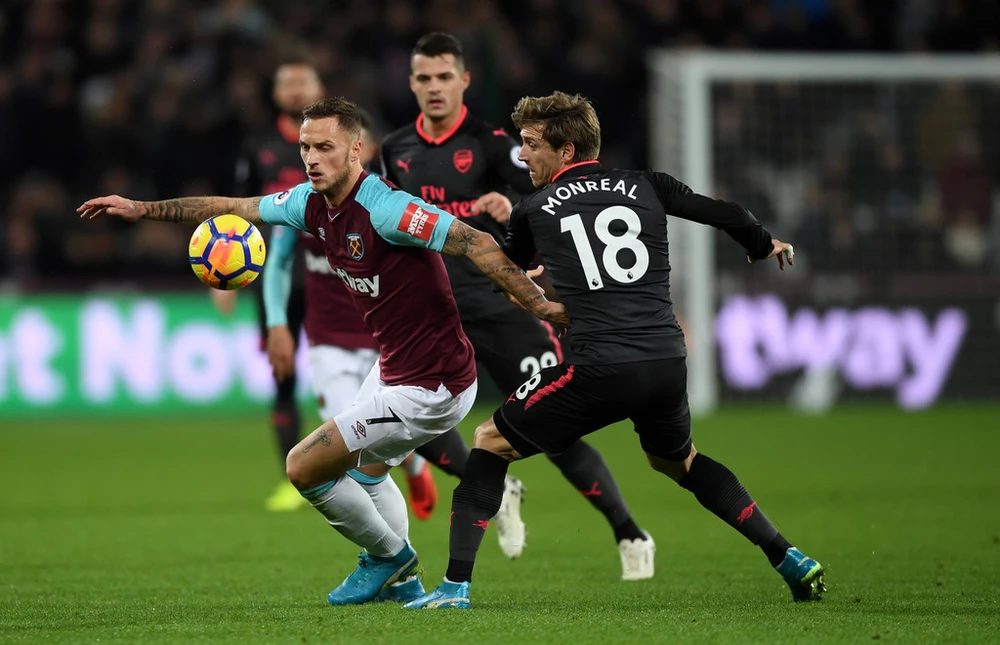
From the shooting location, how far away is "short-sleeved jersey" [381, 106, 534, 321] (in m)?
7.40

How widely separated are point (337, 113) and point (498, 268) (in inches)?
35.7

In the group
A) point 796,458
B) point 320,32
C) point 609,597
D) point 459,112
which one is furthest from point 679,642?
point 320,32

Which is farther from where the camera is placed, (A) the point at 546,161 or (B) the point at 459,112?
(B) the point at 459,112

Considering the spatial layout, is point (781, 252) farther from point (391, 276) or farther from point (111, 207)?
point (111, 207)

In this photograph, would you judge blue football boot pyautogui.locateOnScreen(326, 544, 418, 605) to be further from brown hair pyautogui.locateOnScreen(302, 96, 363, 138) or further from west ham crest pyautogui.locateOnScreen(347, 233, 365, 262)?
brown hair pyautogui.locateOnScreen(302, 96, 363, 138)

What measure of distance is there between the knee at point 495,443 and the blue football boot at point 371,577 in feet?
2.02

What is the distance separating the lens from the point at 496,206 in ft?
22.1

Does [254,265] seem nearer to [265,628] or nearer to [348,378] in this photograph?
[265,628]

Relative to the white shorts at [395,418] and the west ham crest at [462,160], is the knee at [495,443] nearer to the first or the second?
the white shorts at [395,418]

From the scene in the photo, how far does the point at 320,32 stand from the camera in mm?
17812

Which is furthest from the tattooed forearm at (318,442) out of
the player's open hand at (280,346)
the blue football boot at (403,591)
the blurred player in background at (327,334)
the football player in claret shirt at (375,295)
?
the player's open hand at (280,346)

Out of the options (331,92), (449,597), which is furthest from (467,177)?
(331,92)

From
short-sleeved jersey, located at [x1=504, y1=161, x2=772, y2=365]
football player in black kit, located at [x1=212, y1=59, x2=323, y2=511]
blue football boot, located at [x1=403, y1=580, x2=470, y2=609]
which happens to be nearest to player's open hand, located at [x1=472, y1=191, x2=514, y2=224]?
short-sleeved jersey, located at [x1=504, y1=161, x2=772, y2=365]

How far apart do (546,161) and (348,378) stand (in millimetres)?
2899
